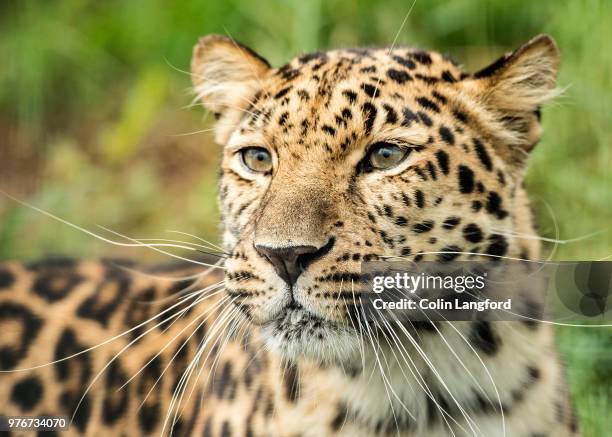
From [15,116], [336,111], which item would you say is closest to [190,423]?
[336,111]

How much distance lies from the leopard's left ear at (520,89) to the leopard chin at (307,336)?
31.2 inches

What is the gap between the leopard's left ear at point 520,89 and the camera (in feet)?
8.39

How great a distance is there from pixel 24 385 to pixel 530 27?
9.71 feet

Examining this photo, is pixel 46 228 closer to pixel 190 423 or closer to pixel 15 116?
pixel 15 116

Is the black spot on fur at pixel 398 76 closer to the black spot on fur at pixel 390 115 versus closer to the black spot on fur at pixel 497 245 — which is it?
the black spot on fur at pixel 390 115

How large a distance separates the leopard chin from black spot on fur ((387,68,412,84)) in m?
0.76

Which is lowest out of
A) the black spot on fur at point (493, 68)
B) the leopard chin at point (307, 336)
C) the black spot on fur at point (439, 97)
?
the leopard chin at point (307, 336)

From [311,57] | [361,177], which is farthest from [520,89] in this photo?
[311,57]

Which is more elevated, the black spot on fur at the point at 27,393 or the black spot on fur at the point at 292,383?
the black spot on fur at the point at 292,383

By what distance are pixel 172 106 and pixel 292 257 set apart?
154 inches

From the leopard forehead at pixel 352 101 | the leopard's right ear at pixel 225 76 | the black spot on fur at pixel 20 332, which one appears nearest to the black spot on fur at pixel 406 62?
the leopard forehead at pixel 352 101

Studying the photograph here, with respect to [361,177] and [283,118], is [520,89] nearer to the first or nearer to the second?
[361,177]

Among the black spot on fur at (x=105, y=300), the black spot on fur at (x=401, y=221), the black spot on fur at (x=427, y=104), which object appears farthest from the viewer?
the black spot on fur at (x=105, y=300)

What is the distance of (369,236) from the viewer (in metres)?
2.36
